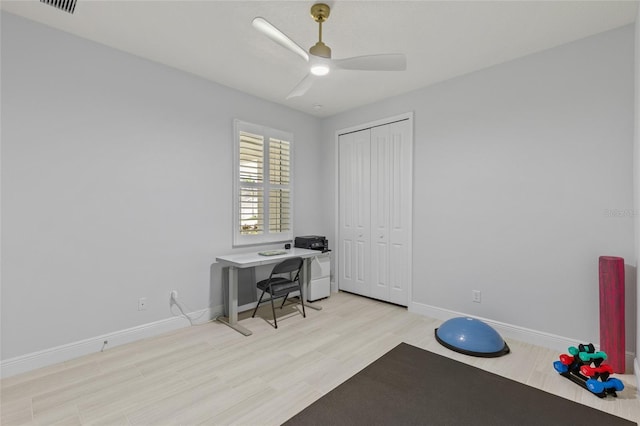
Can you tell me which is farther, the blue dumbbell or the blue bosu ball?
the blue bosu ball

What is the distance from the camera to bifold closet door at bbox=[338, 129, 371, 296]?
438 cm

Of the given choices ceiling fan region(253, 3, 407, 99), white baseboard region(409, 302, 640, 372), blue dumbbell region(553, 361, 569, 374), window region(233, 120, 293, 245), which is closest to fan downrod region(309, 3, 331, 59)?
ceiling fan region(253, 3, 407, 99)

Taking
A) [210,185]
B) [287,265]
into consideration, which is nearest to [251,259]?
[287,265]

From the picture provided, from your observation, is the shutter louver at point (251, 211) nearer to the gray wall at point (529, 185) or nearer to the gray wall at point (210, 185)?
the gray wall at point (210, 185)

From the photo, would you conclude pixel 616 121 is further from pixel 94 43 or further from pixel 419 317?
pixel 94 43

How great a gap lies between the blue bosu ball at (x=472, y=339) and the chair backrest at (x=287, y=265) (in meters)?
1.67

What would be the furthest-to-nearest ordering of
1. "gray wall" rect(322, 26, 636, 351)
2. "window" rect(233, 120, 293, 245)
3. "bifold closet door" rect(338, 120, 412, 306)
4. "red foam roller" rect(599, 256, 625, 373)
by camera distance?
"bifold closet door" rect(338, 120, 412, 306) → "window" rect(233, 120, 293, 245) → "gray wall" rect(322, 26, 636, 351) → "red foam roller" rect(599, 256, 625, 373)

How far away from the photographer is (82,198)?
269 cm

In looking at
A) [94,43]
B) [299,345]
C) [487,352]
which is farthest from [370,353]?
[94,43]

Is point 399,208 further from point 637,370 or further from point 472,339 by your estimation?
point 637,370

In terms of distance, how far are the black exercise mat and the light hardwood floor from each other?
0.10 metres

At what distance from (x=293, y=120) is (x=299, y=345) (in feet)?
10.2

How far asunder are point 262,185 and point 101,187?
1.79 m

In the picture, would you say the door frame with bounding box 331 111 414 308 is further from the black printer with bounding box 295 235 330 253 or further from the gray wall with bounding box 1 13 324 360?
the gray wall with bounding box 1 13 324 360
